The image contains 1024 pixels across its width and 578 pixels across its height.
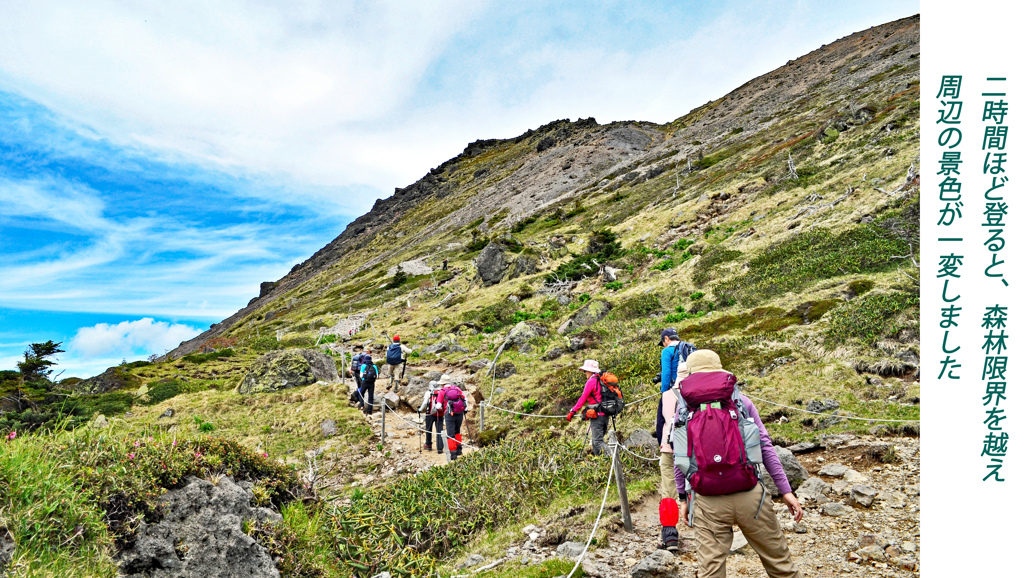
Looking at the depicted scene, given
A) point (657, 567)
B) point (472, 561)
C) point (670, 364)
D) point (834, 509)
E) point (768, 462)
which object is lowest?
point (472, 561)

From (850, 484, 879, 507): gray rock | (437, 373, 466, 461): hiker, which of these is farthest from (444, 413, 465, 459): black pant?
Result: (850, 484, 879, 507): gray rock

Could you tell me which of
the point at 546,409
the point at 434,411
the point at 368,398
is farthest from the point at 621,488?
the point at 368,398

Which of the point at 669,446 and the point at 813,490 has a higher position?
the point at 669,446

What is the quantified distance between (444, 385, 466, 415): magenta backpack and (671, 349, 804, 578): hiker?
7.51m

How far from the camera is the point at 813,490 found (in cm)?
643

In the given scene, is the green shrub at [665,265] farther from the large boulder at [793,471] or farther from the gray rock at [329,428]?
the large boulder at [793,471]

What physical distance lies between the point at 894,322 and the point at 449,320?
2146 centimetres

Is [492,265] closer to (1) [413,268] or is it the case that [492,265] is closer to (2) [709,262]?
(2) [709,262]

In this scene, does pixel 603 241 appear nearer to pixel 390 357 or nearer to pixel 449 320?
pixel 449 320

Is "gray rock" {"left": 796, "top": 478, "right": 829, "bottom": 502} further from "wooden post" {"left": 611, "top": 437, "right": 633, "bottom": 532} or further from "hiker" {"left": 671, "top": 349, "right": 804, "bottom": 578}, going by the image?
"hiker" {"left": 671, "top": 349, "right": 804, "bottom": 578}

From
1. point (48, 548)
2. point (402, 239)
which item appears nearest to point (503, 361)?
point (48, 548)

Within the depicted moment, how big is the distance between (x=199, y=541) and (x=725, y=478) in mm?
4518

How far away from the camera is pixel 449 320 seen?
2861 cm
